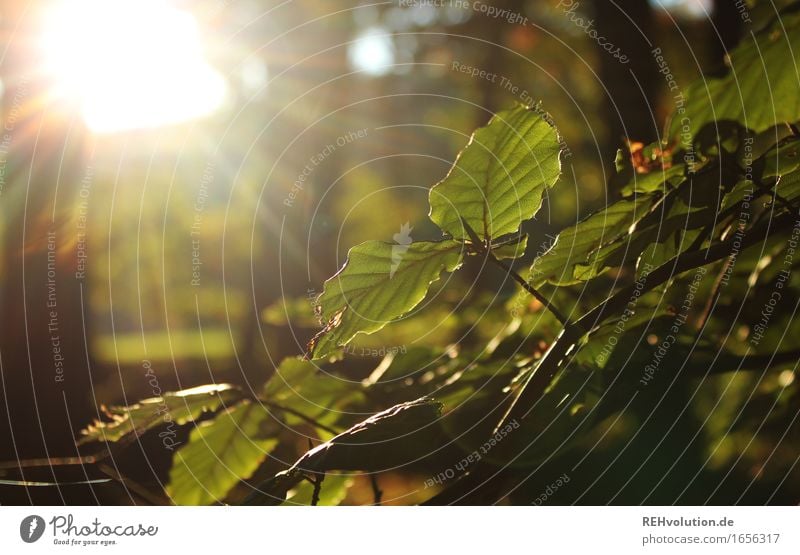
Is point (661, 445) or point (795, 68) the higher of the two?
point (795, 68)

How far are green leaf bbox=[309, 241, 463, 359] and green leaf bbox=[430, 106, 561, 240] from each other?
1.3 inches

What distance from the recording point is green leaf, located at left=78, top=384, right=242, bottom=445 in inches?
29.9

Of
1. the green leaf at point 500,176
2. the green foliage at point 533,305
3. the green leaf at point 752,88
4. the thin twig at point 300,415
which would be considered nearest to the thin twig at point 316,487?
the green foliage at point 533,305

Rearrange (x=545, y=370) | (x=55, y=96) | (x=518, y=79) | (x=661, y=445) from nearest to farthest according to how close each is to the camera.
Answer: (x=545, y=370), (x=661, y=445), (x=55, y=96), (x=518, y=79)

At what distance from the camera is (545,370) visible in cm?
57

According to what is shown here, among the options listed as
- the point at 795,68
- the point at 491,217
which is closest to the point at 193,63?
the point at 491,217

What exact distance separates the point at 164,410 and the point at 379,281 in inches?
12.7

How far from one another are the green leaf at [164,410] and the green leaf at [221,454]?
0.13 feet

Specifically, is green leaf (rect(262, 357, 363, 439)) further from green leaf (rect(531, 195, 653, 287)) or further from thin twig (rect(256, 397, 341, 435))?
green leaf (rect(531, 195, 653, 287))

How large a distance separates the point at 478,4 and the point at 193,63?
5.62 ft

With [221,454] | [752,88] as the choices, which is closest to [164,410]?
[221,454]

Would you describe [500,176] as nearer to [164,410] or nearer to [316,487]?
[316,487]

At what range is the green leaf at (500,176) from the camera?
0.63m
